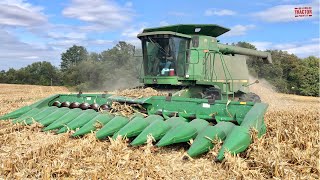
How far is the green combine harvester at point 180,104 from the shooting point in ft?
12.7

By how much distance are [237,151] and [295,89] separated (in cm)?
2635

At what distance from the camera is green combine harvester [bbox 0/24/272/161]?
12.7ft

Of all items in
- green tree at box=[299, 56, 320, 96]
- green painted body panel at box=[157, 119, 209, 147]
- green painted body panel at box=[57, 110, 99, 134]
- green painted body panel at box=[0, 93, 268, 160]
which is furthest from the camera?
green tree at box=[299, 56, 320, 96]

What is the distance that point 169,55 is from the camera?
6680 millimetres

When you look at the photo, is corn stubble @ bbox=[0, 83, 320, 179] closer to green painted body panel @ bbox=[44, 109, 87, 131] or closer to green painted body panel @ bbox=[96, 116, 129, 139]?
green painted body panel @ bbox=[96, 116, 129, 139]

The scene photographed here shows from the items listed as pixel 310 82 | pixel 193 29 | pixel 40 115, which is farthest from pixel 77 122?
pixel 310 82

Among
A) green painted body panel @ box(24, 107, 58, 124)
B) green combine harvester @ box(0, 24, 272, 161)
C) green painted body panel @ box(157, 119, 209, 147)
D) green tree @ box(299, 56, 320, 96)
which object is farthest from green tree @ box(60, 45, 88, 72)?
green painted body panel @ box(157, 119, 209, 147)

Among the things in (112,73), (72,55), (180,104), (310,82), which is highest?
(72,55)

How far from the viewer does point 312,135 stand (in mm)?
3959

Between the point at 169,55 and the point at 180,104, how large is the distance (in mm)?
1856

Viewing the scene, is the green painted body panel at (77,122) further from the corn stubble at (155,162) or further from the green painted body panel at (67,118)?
the corn stubble at (155,162)

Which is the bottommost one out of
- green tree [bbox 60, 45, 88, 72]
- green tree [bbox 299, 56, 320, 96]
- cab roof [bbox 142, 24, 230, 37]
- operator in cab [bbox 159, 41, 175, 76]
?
green tree [bbox 299, 56, 320, 96]

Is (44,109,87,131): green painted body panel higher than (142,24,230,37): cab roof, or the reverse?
(142,24,230,37): cab roof

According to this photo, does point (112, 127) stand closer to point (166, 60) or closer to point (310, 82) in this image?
point (166, 60)
